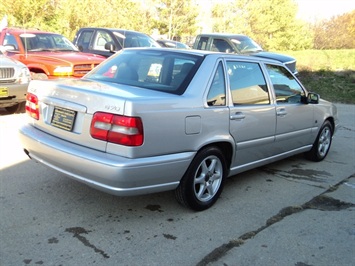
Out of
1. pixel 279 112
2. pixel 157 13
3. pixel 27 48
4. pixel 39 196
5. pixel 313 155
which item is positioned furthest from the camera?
pixel 157 13

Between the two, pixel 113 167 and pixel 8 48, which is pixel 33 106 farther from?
pixel 8 48

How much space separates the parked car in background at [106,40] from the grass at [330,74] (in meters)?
6.91

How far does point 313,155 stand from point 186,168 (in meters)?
3.06

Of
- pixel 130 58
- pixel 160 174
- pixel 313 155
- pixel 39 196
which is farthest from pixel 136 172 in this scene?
pixel 313 155

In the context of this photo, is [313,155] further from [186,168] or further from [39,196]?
[39,196]

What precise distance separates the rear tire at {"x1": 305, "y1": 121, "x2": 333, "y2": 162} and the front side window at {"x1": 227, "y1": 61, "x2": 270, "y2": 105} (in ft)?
5.57

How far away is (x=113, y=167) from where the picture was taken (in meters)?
3.09

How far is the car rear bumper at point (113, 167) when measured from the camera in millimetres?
3119

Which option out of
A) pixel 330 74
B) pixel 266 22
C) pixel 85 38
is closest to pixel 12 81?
pixel 85 38

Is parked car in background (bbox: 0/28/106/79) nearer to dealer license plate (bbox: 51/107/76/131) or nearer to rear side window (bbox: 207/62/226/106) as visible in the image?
dealer license plate (bbox: 51/107/76/131)

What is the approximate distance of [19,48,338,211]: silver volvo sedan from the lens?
3176mm

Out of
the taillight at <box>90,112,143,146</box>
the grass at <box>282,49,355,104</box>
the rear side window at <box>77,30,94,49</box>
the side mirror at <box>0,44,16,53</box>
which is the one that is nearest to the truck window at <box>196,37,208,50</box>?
the rear side window at <box>77,30,94,49</box>

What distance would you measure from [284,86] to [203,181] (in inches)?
78.8

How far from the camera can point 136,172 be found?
3145mm
